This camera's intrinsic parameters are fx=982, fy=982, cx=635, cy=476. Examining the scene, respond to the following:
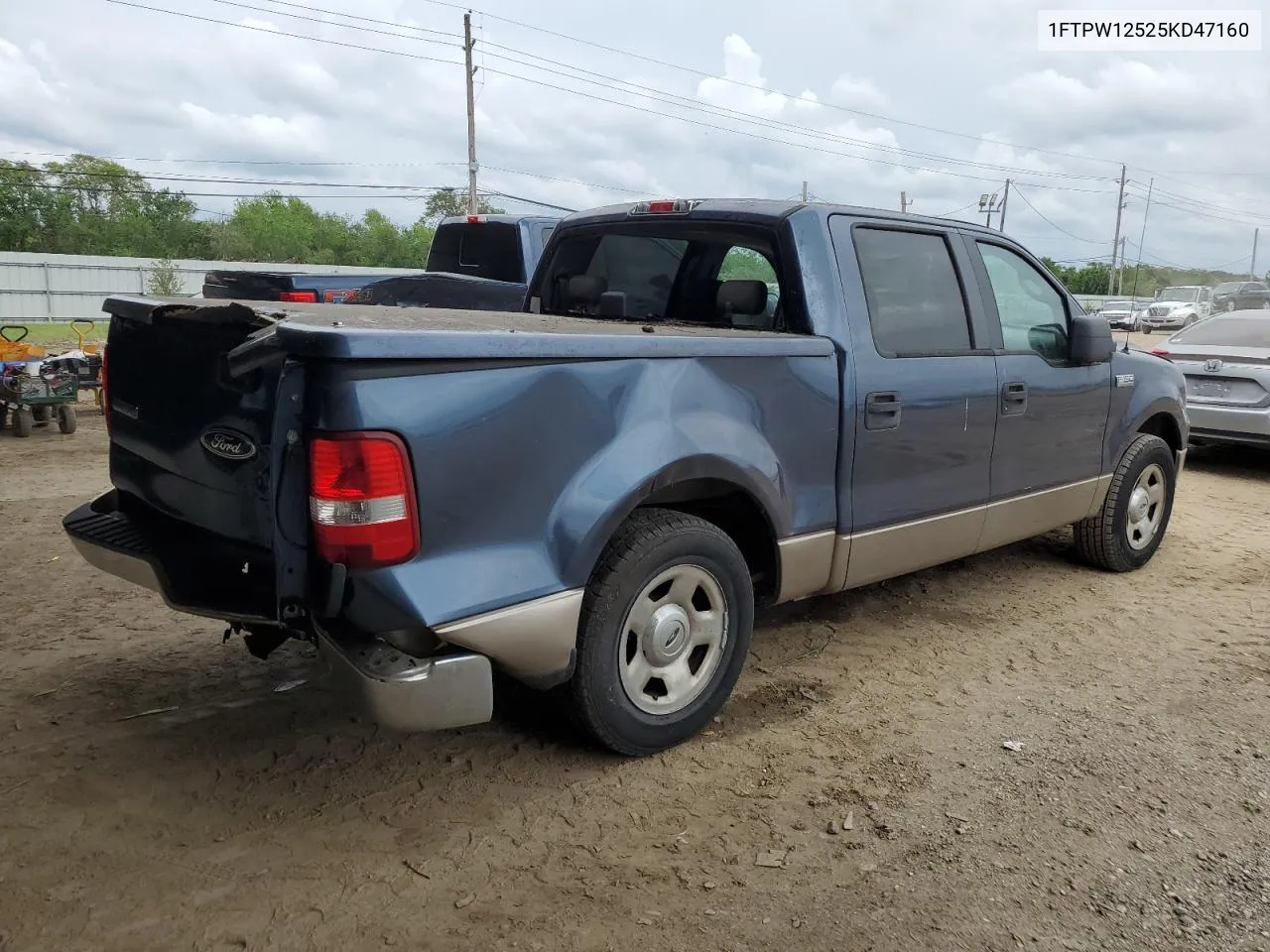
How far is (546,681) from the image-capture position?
9.80 ft

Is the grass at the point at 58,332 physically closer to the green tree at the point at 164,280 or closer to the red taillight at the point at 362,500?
the green tree at the point at 164,280

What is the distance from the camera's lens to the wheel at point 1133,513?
5551 mm

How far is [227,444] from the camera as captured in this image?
291 cm

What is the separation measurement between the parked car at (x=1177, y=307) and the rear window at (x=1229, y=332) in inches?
953

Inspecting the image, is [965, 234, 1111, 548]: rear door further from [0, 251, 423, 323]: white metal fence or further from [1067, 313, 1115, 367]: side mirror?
[0, 251, 423, 323]: white metal fence

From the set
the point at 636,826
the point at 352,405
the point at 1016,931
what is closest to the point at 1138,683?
the point at 1016,931

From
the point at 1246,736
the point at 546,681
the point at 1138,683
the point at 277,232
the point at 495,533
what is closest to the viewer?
the point at 495,533

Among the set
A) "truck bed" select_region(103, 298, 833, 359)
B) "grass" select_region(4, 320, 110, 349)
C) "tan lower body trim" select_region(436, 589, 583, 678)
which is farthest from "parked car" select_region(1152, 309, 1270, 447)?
"grass" select_region(4, 320, 110, 349)

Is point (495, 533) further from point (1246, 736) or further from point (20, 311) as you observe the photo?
point (20, 311)

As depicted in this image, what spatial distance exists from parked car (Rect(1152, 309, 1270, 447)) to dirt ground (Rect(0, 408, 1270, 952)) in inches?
205

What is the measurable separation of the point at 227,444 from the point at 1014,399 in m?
3.44

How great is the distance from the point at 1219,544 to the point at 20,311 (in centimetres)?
3020

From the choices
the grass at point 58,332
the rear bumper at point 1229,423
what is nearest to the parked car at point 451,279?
the rear bumper at point 1229,423

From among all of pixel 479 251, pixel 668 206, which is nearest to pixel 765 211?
pixel 668 206
